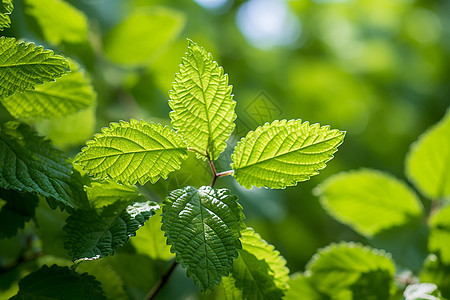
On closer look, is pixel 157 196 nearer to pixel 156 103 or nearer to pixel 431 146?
pixel 156 103

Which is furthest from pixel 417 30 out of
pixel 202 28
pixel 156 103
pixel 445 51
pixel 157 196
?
pixel 157 196

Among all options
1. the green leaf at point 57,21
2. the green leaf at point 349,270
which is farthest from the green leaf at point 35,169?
the green leaf at point 349,270

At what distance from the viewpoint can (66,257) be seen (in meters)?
0.88

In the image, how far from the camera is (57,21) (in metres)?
1.03

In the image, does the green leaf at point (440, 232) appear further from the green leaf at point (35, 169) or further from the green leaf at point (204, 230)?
the green leaf at point (35, 169)

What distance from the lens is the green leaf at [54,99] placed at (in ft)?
2.52

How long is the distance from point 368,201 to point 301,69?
1.45 meters

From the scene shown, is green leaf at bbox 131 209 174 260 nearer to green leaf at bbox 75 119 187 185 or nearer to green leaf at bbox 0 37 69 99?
green leaf at bbox 75 119 187 185

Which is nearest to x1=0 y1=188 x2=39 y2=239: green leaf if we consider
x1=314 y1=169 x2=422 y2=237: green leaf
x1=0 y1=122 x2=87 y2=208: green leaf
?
x1=0 y1=122 x2=87 y2=208: green leaf

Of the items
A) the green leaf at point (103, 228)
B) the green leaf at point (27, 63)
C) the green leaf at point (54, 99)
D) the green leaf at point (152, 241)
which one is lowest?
the green leaf at point (152, 241)

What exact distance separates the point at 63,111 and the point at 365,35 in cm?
213

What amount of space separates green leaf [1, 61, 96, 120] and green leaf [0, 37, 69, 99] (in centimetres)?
16

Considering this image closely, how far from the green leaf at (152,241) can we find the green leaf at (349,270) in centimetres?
30

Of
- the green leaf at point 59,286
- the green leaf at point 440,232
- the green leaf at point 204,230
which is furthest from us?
the green leaf at point 440,232
